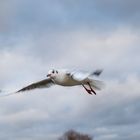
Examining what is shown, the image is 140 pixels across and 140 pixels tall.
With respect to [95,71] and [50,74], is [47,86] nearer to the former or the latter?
[50,74]

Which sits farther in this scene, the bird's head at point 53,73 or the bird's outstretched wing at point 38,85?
the bird's outstretched wing at point 38,85

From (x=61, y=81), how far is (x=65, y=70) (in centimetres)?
116

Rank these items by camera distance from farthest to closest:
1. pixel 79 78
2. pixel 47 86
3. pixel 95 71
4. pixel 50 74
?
pixel 47 86
pixel 50 74
pixel 79 78
pixel 95 71

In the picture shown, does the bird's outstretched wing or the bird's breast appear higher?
the bird's outstretched wing

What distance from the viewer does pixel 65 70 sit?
89.9 ft

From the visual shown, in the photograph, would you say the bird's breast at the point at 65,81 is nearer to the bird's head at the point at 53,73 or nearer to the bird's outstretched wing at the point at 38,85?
the bird's head at the point at 53,73

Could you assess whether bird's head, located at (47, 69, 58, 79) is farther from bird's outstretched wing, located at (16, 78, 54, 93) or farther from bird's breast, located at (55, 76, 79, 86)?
bird's outstretched wing, located at (16, 78, 54, 93)

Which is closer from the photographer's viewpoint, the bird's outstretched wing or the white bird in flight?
the white bird in flight

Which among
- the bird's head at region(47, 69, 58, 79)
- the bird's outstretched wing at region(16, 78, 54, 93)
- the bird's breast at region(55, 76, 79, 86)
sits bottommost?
the bird's breast at region(55, 76, 79, 86)

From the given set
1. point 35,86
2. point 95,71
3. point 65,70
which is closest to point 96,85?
point 65,70

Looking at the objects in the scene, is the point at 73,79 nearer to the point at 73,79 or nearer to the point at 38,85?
the point at 73,79

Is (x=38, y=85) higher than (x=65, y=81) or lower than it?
higher

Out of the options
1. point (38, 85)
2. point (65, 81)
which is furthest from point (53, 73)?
point (38, 85)

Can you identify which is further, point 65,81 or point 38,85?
point 38,85
